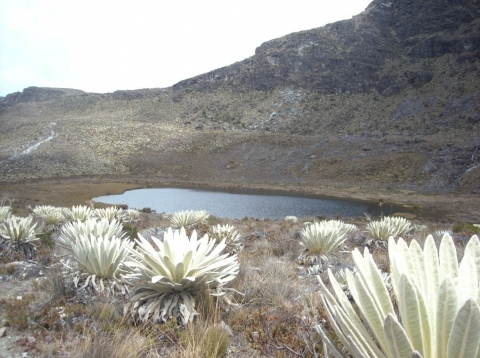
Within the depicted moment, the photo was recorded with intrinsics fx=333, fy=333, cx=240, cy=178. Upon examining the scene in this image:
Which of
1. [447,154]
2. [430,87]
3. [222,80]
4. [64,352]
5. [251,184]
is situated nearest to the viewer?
[64,352]

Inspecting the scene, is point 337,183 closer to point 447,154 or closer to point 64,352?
point 447,154

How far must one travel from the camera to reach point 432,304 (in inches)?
52.6

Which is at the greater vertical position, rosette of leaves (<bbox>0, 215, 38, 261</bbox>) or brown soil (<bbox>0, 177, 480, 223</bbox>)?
rosette of leaves (<bbox>0, 215, 38, 261</bbox>)

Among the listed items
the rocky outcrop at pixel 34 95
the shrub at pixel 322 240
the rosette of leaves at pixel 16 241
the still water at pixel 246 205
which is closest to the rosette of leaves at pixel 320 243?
the shrub at pixel 322 240

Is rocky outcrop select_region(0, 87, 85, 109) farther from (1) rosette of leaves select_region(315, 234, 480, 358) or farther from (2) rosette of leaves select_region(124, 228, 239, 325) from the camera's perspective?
(1) rosette of leaves select_region(315, 234, 480, 358)

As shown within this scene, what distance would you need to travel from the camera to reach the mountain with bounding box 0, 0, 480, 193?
149 feet

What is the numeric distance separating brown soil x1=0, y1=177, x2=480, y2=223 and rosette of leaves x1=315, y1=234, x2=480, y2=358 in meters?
22.6

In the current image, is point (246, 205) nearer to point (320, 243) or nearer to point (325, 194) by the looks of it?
point (325, 194)

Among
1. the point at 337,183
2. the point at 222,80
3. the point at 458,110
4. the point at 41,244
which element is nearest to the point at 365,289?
the point at 41,244

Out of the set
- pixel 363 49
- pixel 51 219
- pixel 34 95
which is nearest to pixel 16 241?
pixel 51 219

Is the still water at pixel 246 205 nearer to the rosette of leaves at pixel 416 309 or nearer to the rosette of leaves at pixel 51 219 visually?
the rosette of leaves at pixel 51 219

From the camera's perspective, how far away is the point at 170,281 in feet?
9.38

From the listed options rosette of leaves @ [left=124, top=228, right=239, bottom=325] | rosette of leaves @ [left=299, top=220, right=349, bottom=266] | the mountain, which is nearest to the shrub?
rosette of leaves @ [left=299, top=220, right=349, bottom=266]

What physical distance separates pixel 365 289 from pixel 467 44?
257ft
